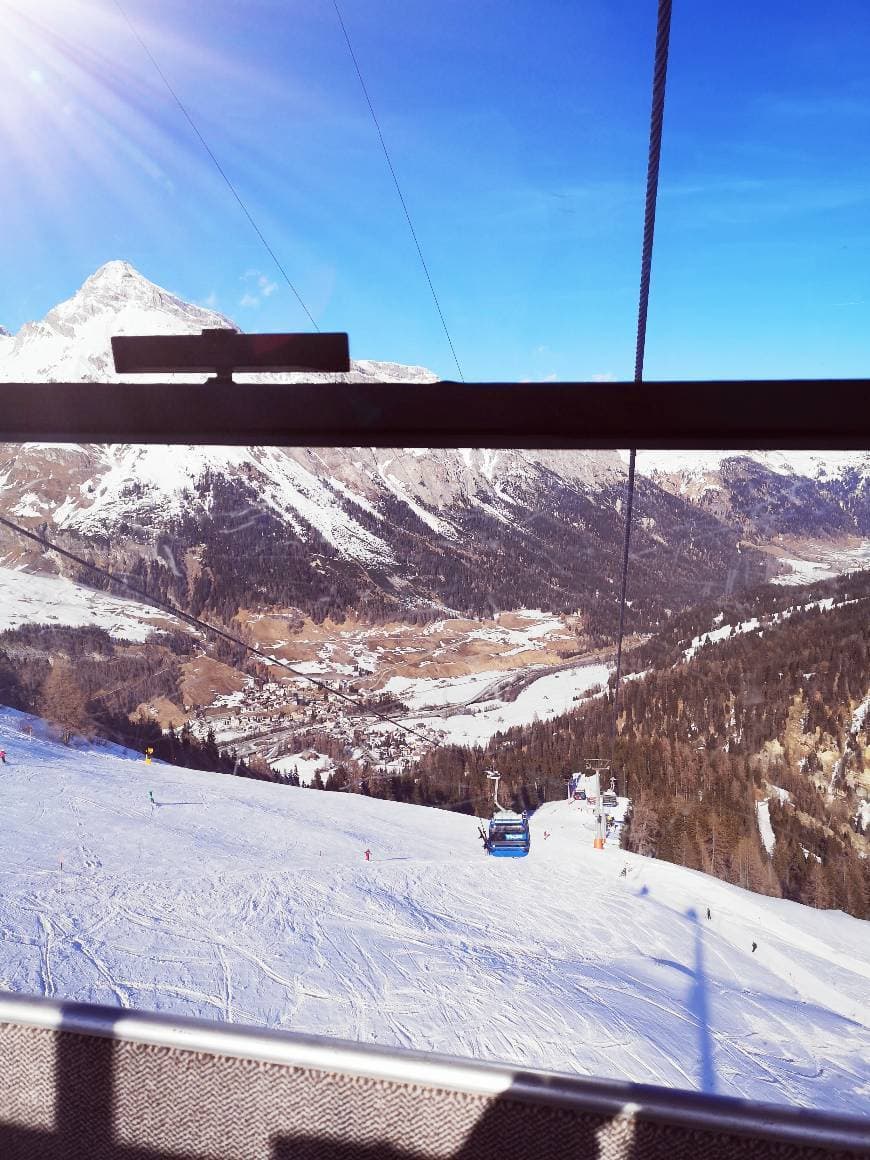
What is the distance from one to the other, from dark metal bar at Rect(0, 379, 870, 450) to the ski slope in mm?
9870

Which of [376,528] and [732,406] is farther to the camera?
[376,528]

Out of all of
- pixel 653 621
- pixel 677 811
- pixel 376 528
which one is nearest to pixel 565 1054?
pixel 677 811

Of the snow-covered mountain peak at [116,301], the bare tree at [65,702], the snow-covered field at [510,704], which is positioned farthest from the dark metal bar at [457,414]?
the snow-covered mountain peak at [116,301]

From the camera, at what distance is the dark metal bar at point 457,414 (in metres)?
0.57

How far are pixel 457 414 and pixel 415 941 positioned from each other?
66.0 feet

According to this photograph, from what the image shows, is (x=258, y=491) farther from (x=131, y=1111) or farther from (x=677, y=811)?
(x=131, y=1111)

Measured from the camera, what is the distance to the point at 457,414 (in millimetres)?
621

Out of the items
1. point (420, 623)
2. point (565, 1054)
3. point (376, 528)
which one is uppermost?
point (376, 528)

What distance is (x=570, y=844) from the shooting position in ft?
110

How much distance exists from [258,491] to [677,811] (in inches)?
3336

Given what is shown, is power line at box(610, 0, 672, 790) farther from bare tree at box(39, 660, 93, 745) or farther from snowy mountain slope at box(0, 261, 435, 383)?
snowy mountain slope at box(0, 261, 435, 383)

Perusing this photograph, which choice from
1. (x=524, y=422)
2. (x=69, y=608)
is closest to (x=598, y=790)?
(x=524, y=422)

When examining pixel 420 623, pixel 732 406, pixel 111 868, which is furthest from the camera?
pixel 420 623

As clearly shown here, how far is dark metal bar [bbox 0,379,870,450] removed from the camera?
57cm
